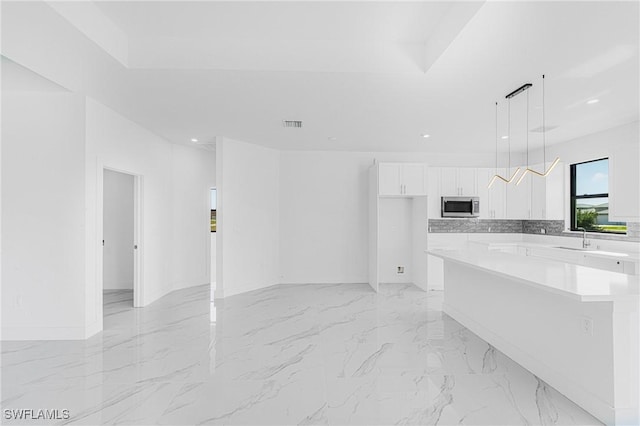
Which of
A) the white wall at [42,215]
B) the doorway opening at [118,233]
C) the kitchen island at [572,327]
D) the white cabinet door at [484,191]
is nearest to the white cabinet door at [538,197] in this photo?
the white cabinet door at [484,191]

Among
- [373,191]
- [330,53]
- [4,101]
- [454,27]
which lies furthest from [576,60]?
[4,101]

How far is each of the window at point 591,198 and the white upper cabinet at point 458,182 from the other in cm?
155

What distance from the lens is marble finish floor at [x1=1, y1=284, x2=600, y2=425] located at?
238 centimetres

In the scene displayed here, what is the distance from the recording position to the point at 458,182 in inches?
251

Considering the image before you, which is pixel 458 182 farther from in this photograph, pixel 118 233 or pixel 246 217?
pixel 118 233

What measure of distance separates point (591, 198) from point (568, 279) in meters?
4.08

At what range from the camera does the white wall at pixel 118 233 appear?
621 centimetres

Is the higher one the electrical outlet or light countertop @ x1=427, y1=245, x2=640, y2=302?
light countertop @ x1=427, y1=245, x2=640, y2=302

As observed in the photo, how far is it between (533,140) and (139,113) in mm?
5949

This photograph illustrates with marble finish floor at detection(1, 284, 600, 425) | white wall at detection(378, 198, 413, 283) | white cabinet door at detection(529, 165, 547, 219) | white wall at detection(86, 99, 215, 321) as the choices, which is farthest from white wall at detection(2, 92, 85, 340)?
white cabinet door at detection(529, 165, 547, 219)

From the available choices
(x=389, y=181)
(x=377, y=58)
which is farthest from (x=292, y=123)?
(x=389, y=181)

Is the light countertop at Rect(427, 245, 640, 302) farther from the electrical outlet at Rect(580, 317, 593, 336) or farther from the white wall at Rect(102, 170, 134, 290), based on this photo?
the white wall at Rect(102, 170, 134, 290)

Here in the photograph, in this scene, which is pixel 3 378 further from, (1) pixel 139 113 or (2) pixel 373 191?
(2) pixel 373 191

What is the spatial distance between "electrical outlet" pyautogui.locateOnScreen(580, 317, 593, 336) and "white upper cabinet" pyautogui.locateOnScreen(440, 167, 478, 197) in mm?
4088
